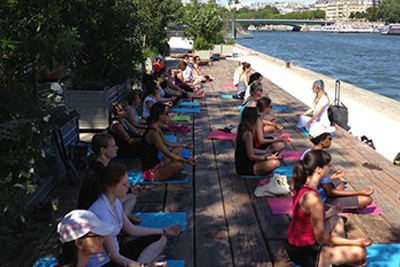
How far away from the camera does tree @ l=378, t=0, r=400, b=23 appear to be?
117562 mm

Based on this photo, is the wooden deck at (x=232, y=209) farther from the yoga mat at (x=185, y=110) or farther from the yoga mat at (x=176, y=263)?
the yoga mat at (x=185, y=110)

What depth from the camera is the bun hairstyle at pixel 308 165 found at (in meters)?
3.64

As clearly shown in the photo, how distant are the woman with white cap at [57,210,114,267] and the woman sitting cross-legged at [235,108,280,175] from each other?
312cm

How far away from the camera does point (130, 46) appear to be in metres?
8.88

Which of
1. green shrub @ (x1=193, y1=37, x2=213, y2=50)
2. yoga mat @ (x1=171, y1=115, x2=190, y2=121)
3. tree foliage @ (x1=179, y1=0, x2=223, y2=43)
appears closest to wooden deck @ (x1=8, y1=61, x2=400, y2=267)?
yoga mat @ (x1=171, y1=115, x2=190, y2=121)

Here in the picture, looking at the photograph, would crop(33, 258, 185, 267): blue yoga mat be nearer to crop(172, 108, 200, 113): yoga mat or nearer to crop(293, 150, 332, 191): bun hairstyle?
crop(293, 150, 332, 191): bun hairstyle

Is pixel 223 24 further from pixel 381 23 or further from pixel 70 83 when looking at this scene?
pixel 381 23

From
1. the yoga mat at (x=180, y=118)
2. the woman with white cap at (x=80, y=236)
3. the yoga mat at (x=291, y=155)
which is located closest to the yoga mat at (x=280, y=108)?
the yoga mat at (x=180, y=118)

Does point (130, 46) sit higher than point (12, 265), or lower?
higher

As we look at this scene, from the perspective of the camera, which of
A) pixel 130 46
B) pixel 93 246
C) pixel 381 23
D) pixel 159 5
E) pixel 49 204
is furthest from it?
pixel 381 23

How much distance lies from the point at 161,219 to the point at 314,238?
160 cm

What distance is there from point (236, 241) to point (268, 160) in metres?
1.76

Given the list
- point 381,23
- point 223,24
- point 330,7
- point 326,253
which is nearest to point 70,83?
point 326,253

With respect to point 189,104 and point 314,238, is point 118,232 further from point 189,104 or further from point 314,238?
point 189,104
